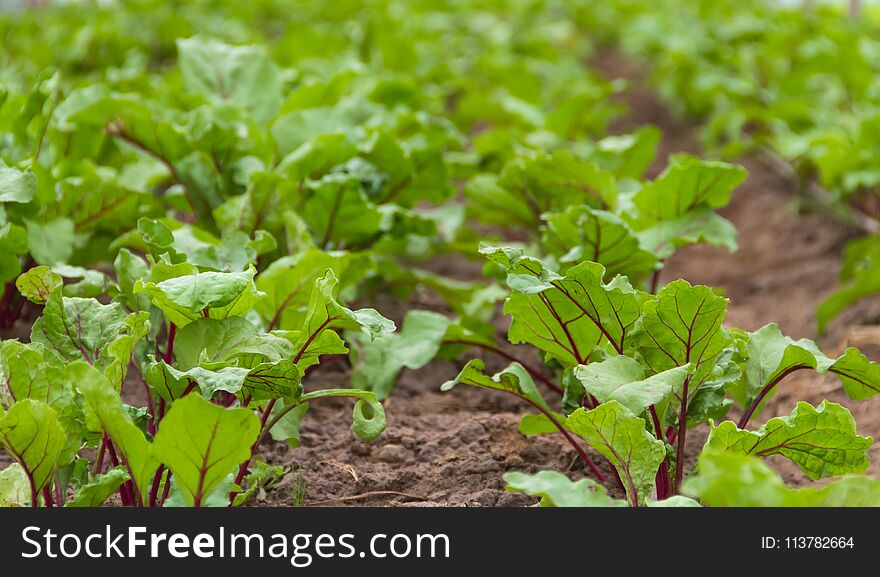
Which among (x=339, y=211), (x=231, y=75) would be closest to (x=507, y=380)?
(x=339, y=211)

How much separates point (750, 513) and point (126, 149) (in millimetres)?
2520

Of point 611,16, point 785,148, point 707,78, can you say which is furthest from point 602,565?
point 611,16

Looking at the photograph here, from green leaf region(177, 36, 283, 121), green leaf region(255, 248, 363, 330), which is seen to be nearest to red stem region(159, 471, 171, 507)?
green leaf region(255, 248, 363, 330)

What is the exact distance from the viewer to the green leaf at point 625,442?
1.68m

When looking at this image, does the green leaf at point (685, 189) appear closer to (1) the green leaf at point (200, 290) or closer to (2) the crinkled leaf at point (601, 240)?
(2) the crinkled leaf at point (601, 240)

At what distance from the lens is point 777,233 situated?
15.4 feet

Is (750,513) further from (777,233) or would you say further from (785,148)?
(777,233)

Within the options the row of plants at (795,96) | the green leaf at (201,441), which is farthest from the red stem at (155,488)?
the row of plants at (795,96)

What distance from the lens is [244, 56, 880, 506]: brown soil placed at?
6.97 ft

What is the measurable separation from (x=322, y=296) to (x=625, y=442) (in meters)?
0.54

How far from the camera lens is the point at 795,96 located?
4.91 meters

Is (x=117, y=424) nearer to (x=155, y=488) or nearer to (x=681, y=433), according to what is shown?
(x=155, y=488)

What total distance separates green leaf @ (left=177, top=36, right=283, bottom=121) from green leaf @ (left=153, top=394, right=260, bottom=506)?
1944 mm

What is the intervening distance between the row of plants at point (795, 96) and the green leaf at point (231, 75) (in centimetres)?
178
